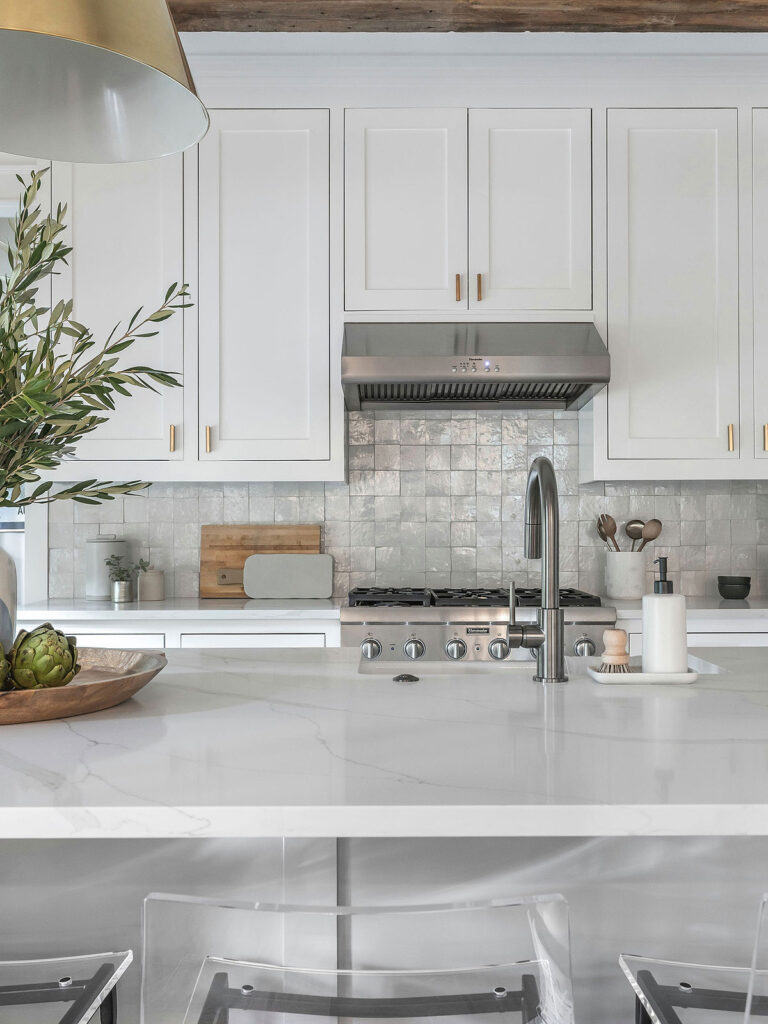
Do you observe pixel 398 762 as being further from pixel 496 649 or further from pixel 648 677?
pixel 496 649

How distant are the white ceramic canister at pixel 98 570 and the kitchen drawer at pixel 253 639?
1.92 feet

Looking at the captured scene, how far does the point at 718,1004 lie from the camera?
99cm

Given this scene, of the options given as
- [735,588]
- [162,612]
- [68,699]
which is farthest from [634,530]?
[68,699]

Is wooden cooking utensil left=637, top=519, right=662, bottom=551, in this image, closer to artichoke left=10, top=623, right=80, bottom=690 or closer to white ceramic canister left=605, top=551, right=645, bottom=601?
white ceramic canister left=605, top=551, right=645, bottom=601

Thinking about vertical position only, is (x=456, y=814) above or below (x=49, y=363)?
below

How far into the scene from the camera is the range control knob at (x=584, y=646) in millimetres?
2760

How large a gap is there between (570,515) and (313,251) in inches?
57.9

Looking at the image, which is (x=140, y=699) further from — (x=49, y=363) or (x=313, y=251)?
(x=313, y=251)

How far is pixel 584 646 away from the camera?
9.04ft

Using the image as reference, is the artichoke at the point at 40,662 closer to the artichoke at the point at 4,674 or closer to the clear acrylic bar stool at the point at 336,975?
the artichoke at the point at 4,674

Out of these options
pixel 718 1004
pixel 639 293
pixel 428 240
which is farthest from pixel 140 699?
pixel 639 293

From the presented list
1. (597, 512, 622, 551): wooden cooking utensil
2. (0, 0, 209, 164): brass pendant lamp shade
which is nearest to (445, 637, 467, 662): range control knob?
(597, 512, 622, 551): wooden cooking utensil

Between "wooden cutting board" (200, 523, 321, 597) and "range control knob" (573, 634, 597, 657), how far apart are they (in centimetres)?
116

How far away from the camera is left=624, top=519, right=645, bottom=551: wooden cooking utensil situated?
133 inches
